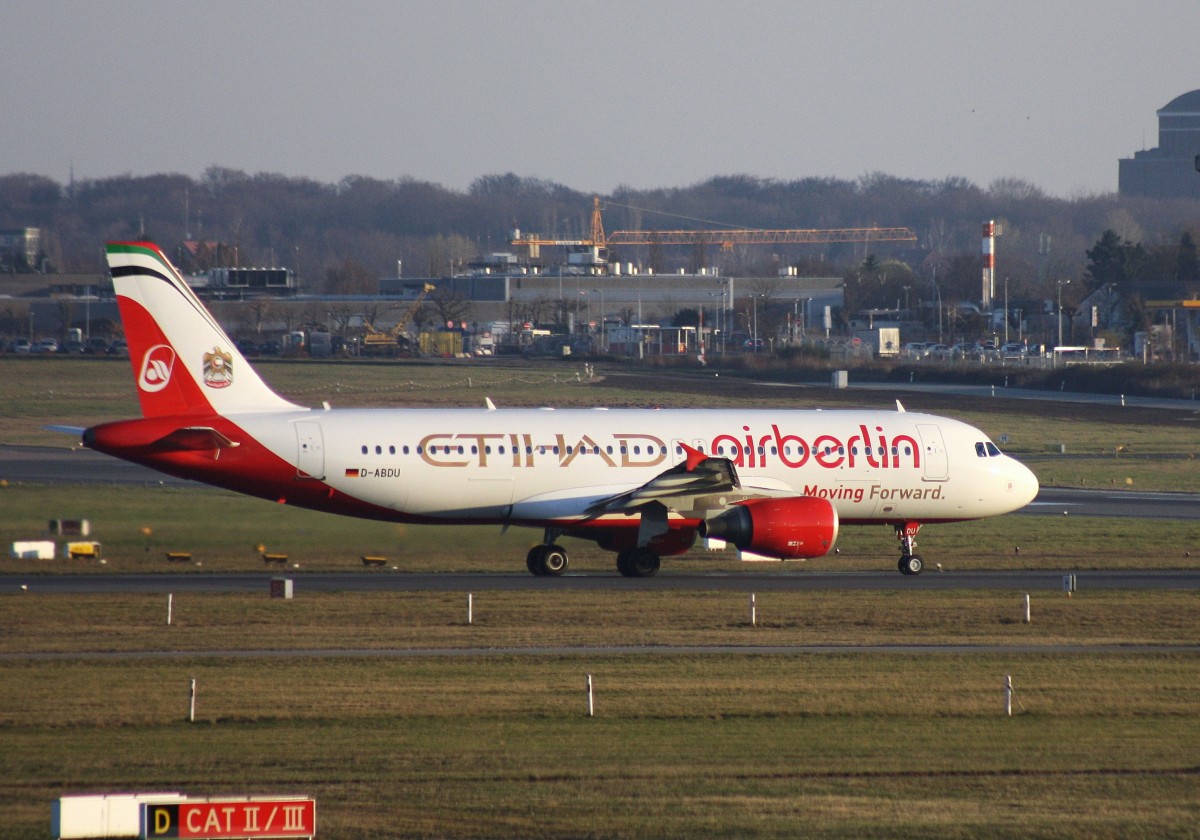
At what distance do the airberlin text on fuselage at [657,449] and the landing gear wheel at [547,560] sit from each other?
2075 millimetres

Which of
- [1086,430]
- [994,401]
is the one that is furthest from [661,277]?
[1086,430]

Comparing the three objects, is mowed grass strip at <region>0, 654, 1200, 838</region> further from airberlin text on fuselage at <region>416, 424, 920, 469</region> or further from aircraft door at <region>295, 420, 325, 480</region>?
airberlin text on fuselage at <region>416, 424, 920, 469</region>

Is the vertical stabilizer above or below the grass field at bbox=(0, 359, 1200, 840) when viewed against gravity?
above

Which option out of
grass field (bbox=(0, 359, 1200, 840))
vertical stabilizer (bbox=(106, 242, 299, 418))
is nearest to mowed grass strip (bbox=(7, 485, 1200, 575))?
grass field (bbox=(0, 359, 1200, 840))

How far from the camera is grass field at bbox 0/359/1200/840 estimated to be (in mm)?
16984

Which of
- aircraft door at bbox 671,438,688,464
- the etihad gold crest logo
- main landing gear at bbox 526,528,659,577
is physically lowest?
main landing gear at bbox 526,528,659,577

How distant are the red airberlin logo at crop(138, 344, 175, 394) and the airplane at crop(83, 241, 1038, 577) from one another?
3 centimetres

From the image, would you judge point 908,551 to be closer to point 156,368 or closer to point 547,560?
point 547,560

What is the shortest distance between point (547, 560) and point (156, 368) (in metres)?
9.81

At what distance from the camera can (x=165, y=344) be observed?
34719 mm

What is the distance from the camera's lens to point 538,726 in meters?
21.2

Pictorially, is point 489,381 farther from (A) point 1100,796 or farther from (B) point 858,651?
(A) point 1100,796

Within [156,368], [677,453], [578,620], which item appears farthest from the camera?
[677,453]

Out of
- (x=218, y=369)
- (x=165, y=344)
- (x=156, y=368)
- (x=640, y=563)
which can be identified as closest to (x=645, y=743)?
(x=640, y=563)
